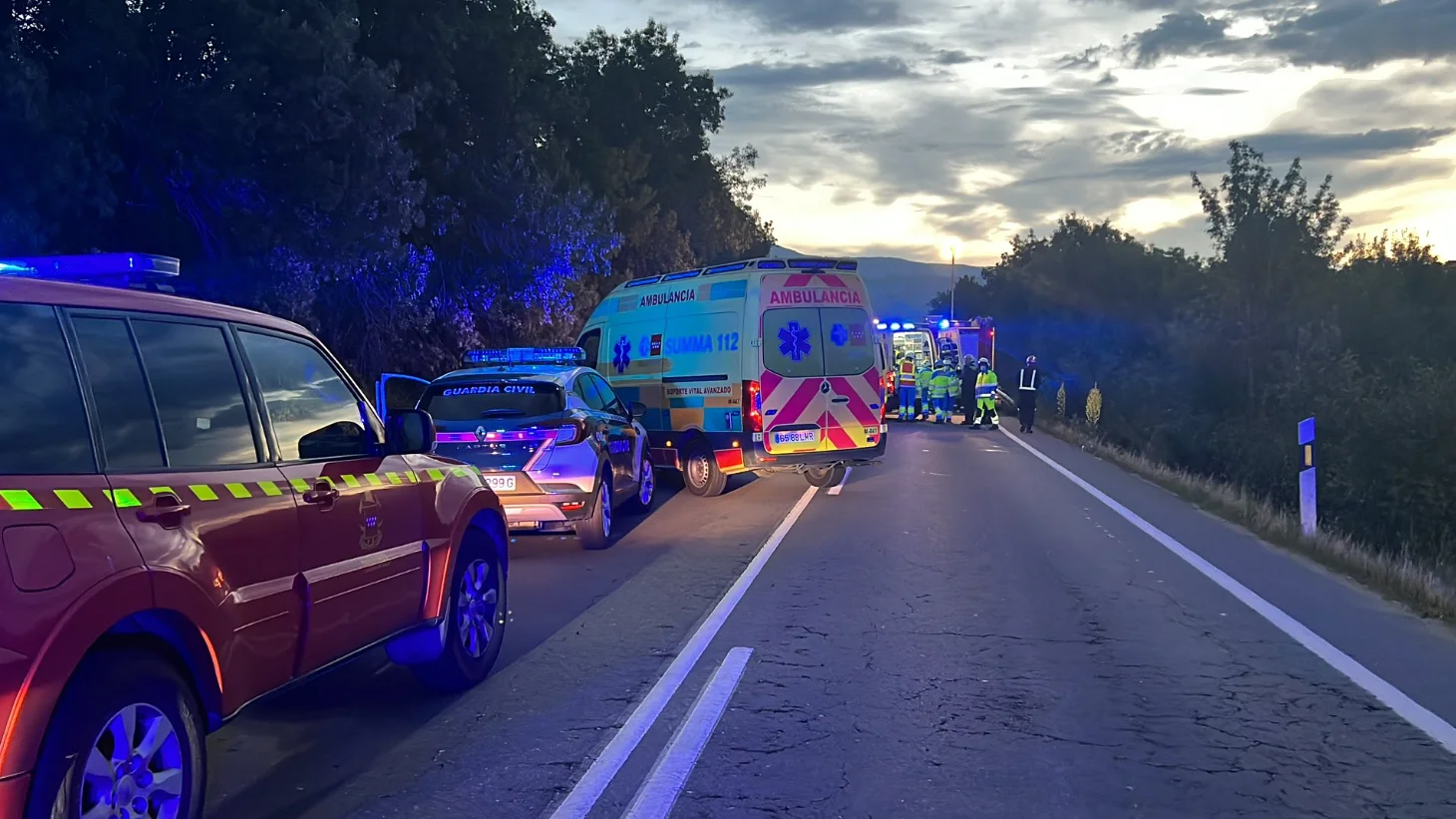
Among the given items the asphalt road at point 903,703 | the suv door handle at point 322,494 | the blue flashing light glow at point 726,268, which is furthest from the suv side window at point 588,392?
the suv door handle at point 322,494

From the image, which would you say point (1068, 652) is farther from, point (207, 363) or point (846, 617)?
point (207, 363)

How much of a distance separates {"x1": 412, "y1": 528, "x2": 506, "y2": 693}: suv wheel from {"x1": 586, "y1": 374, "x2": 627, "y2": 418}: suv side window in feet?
17.7

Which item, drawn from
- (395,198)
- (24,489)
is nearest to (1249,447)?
(395,198)

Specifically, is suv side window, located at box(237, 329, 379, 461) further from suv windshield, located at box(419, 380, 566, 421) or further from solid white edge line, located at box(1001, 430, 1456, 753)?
solid white edge line, located at box(1001, 430, 1456, 753)

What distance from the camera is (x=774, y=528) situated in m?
12.3

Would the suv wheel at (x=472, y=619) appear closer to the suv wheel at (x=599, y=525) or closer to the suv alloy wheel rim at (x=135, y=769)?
the suv alloy wheel rim at (x=135, y=769)

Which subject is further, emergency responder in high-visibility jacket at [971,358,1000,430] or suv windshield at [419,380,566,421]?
emergency responder in high-visibility jacket at [971,358,1000,430]

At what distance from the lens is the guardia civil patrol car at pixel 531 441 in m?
10.3

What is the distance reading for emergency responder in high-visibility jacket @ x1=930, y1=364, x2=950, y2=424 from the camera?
102ft

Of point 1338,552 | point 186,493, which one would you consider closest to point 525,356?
point 1338,552

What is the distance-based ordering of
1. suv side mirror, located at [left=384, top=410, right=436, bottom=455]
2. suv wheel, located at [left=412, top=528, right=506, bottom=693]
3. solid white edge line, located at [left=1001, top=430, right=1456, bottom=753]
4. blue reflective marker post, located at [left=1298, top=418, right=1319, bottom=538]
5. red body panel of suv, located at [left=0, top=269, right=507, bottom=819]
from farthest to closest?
A: blue reflective marker post, located at [left=1298, top=418, right=1319, bottom=538]
suv wheel, located at [left=412, top=528, right=506, bottom=693]
solid white edge line, located at [left=1001, top=430, right=1456, bottom=753]
suv side mirror, located at [left=384, top=410, right=436, bottom=455]
red body panel of suv, located at [left=0, top=269, right=507, bottom=819]

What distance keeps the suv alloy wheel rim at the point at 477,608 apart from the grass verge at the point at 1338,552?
20.5 ft

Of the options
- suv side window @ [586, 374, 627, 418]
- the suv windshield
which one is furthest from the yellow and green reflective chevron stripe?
suv side window @ [586, 374, 627, 418]

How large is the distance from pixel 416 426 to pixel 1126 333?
74510 mm
